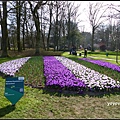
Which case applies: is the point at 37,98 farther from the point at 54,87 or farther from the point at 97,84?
the point at 97,84

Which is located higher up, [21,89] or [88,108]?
[21,89]

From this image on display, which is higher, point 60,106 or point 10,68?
point 10,68

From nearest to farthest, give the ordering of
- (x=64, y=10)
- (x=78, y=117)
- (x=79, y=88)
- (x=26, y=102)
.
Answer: (x=78, y=117)
(x=26, y=102)
(x=79, y=88)
(x=64, y=10)

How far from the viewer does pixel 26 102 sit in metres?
4.68

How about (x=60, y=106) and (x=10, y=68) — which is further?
(x=10, y=68)

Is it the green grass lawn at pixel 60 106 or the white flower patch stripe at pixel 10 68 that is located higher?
the white flower patch stripe at pixel 10 68

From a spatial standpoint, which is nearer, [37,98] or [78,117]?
[78,117]

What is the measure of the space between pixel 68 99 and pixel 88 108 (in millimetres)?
863

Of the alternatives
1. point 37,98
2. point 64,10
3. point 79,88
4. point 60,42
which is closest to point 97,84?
point 79,88

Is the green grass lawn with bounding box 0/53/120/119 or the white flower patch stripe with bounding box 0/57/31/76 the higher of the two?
the white flower patch stripe with bounding box 0/57/31/76

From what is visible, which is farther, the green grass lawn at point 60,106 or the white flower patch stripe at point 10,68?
the white flower patch stripe at point 10,68

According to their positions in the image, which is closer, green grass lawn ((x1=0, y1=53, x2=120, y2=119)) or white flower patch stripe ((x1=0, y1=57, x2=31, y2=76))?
green grass lawn ((x1=0, y1=53, x2=120, y2=119))

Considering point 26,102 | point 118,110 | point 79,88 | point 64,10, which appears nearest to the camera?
point 118,110

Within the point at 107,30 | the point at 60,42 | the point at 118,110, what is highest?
the point at 107,30
